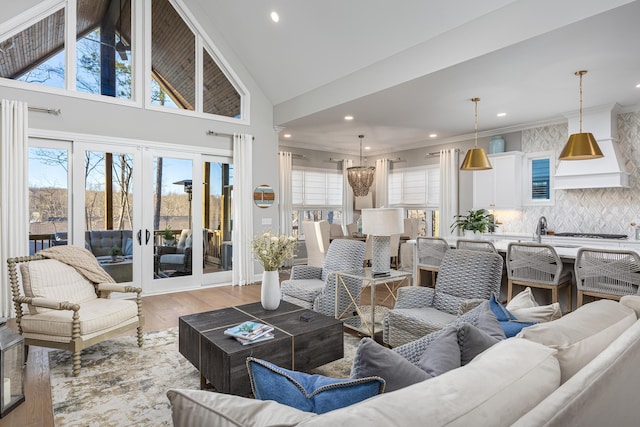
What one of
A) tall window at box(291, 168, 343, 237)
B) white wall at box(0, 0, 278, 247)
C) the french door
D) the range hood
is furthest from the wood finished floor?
the range hood

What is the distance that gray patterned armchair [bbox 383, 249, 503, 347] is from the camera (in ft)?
9.39

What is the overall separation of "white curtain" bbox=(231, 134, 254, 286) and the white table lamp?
9.74ft

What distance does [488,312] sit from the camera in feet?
4.98

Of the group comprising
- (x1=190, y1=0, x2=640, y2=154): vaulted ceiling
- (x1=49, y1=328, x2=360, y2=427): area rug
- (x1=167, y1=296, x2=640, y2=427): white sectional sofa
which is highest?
(x1=190, y1=0, x2=640, y2=154): vaulted ceiling

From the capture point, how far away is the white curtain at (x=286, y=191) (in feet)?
26.2

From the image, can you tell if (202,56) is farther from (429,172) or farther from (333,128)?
(429,172)

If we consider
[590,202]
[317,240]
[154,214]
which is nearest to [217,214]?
[154,214]

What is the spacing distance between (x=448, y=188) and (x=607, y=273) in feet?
15.1

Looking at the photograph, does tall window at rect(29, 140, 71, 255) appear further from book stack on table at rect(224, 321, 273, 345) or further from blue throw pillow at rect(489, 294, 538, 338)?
blue throw pillow at rect(489, 294, 538, 338)

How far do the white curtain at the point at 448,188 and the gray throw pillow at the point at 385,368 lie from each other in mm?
7027

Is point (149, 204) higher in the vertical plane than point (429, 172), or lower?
lower

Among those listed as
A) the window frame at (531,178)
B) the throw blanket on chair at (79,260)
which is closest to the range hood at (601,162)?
the window frame at (531,178)

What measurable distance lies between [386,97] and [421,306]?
297 cm

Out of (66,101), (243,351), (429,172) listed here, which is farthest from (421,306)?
(429,172)
